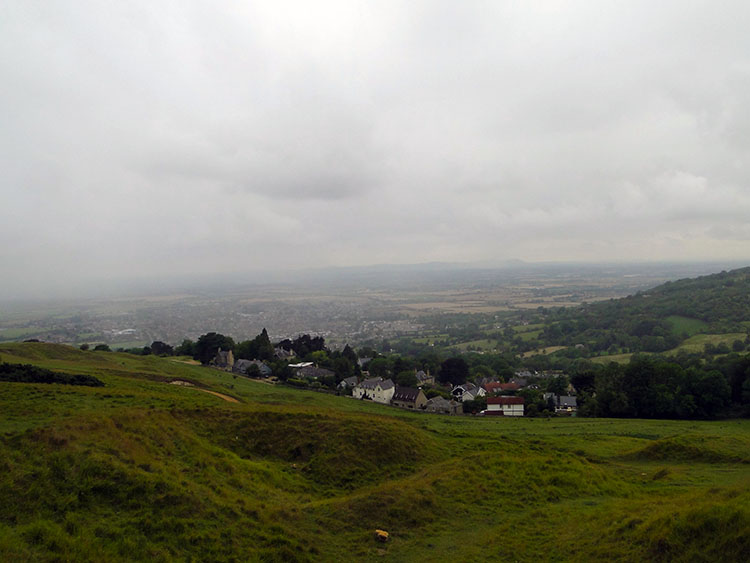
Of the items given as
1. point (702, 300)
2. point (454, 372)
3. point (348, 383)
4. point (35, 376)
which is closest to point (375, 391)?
point (348, 383)

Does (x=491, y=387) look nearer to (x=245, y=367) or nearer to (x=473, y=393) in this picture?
(x=473, y=393)

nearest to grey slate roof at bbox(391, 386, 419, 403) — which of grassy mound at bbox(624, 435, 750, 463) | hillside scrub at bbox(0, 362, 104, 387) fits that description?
grassy mound at bbox(624, 435, 750, 463)

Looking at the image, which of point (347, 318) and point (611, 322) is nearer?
point (611, 322)

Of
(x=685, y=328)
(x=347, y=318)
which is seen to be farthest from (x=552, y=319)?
(x=347, y=318)

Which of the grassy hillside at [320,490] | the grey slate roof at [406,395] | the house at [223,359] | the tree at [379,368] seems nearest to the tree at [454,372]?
the tree at [379,368]

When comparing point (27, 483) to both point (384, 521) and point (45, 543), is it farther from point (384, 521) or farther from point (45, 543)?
point (384, 521)

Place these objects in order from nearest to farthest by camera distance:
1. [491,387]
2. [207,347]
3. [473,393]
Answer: [207,347] → [473,393] → [491,387]
